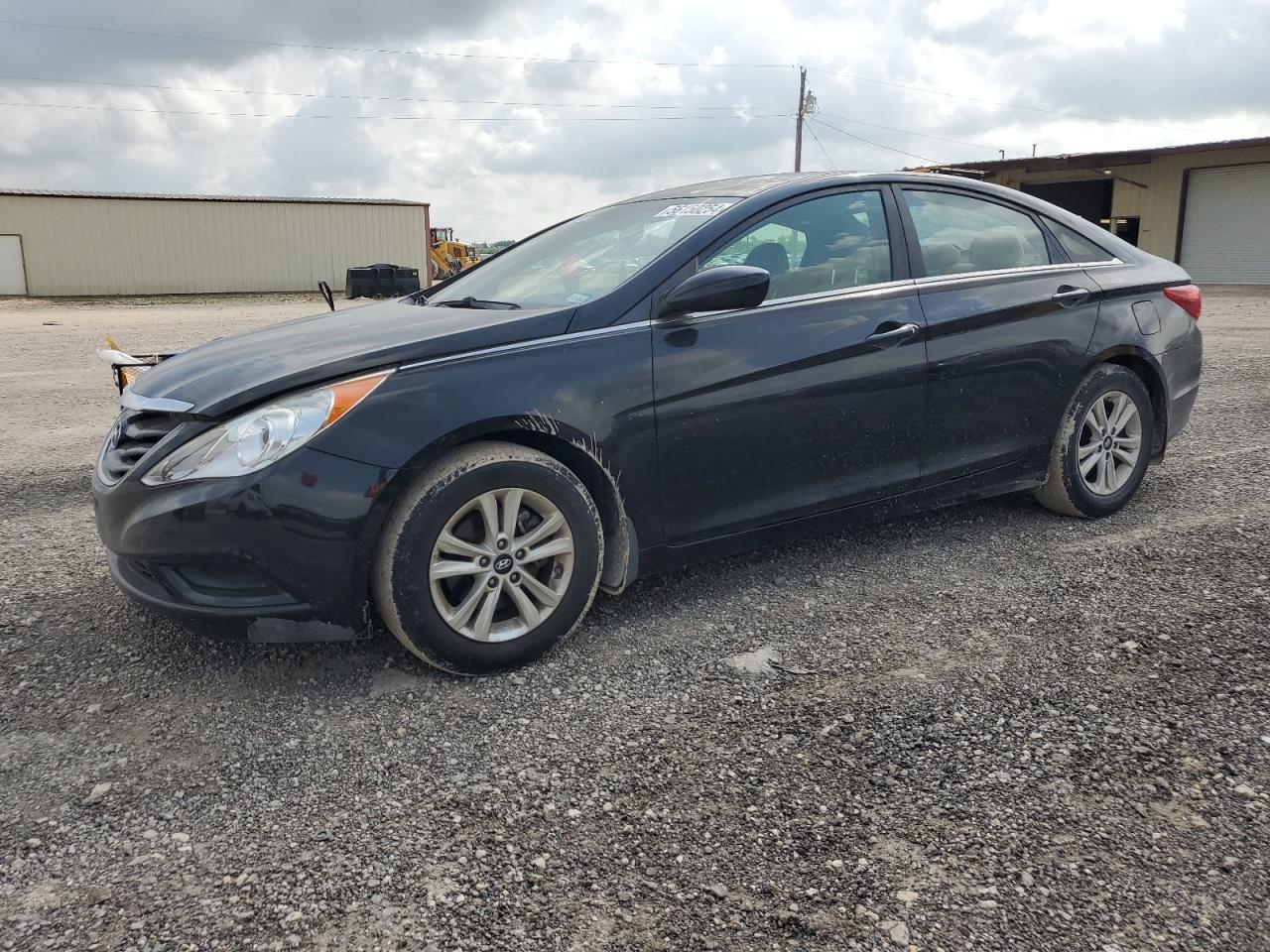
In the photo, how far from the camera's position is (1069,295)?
448 cm

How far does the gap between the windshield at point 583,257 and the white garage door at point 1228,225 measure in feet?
94.3

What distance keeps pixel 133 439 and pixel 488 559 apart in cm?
121

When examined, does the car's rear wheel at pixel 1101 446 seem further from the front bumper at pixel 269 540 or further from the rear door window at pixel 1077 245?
the front bumper at pixel 269 540

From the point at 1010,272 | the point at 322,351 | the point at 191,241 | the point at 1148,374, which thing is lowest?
the point at 1148,374

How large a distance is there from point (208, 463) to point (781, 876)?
1926 mm

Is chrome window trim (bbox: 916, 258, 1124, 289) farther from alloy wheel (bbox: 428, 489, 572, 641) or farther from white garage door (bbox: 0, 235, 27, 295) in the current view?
white garage door (bbox: 0, 235, 27, 295)

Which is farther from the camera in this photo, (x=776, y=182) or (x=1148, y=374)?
(x=1148, y=374)

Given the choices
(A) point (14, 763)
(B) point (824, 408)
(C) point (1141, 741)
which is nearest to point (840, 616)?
(B) point (824, 408)

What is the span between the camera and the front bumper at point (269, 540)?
288 cm

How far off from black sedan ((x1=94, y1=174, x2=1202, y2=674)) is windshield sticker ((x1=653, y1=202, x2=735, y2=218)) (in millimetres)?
17

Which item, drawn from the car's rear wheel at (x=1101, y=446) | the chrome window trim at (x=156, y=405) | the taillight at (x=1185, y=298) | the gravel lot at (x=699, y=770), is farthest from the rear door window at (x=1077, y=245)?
the chrome window trim at (x=156, y=405)

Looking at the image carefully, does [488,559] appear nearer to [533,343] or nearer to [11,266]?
[533,343]

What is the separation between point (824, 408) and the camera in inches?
148

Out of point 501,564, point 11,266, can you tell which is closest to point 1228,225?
point 501,564
